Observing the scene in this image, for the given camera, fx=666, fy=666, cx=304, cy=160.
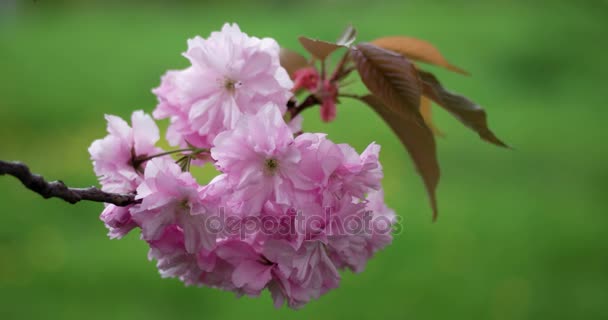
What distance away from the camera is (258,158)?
550 mm

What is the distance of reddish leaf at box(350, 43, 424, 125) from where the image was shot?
0.65 metres

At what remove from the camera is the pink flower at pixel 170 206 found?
1.79 feet

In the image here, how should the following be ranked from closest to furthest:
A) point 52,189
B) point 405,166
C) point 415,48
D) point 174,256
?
point 52,189 < point 174,256 < point 415,48 < point 405,166

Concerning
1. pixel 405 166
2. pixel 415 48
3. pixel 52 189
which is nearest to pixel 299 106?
pixel 415 48

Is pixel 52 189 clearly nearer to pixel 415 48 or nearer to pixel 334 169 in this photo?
pixel 334 169

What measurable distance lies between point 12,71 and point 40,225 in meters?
1.71

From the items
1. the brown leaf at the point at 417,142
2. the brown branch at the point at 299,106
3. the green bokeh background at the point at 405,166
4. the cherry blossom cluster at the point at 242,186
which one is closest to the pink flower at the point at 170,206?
the cherry blossom cluster at the point at 242,186

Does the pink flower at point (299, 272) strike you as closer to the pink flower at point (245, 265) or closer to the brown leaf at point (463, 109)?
the pink flower at point (245, 265)

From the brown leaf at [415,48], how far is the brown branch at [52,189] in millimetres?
416

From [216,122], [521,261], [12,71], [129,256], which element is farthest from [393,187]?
[12,71]

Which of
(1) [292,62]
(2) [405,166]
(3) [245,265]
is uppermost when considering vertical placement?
(1) [292,62]

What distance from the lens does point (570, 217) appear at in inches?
93.5

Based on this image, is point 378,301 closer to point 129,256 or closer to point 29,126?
point 129,256

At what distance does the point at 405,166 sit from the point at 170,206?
2.29 metres
